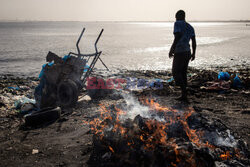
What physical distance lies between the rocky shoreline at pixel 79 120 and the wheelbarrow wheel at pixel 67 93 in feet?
0.92

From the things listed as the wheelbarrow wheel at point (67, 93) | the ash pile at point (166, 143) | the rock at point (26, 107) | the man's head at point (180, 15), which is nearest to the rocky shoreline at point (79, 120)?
the rock at point (26, 107)

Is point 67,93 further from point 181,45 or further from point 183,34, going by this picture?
point 183,34

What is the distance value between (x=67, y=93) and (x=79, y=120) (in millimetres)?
1274

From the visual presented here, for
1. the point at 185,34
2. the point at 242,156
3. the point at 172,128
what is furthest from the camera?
the point at 185,34

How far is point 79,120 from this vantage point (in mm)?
5375

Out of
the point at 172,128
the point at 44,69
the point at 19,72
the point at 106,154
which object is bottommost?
the point at 19,72

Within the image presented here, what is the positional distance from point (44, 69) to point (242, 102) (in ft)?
19.9

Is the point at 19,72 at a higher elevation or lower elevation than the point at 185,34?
lower

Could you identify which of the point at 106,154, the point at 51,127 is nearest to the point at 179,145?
the point at 106,154

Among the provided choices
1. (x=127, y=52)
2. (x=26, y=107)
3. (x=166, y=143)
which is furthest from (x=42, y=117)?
(x=127, y=52)

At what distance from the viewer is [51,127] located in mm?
5008

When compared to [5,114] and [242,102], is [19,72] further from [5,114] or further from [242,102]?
[242,102]

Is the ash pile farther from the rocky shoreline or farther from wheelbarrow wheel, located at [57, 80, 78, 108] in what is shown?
wheelbarrow wheel, located at [57, 80, 78, 108]

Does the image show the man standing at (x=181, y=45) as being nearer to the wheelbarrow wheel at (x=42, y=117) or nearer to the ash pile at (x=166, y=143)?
the ash pile at (x=166, y=143)
